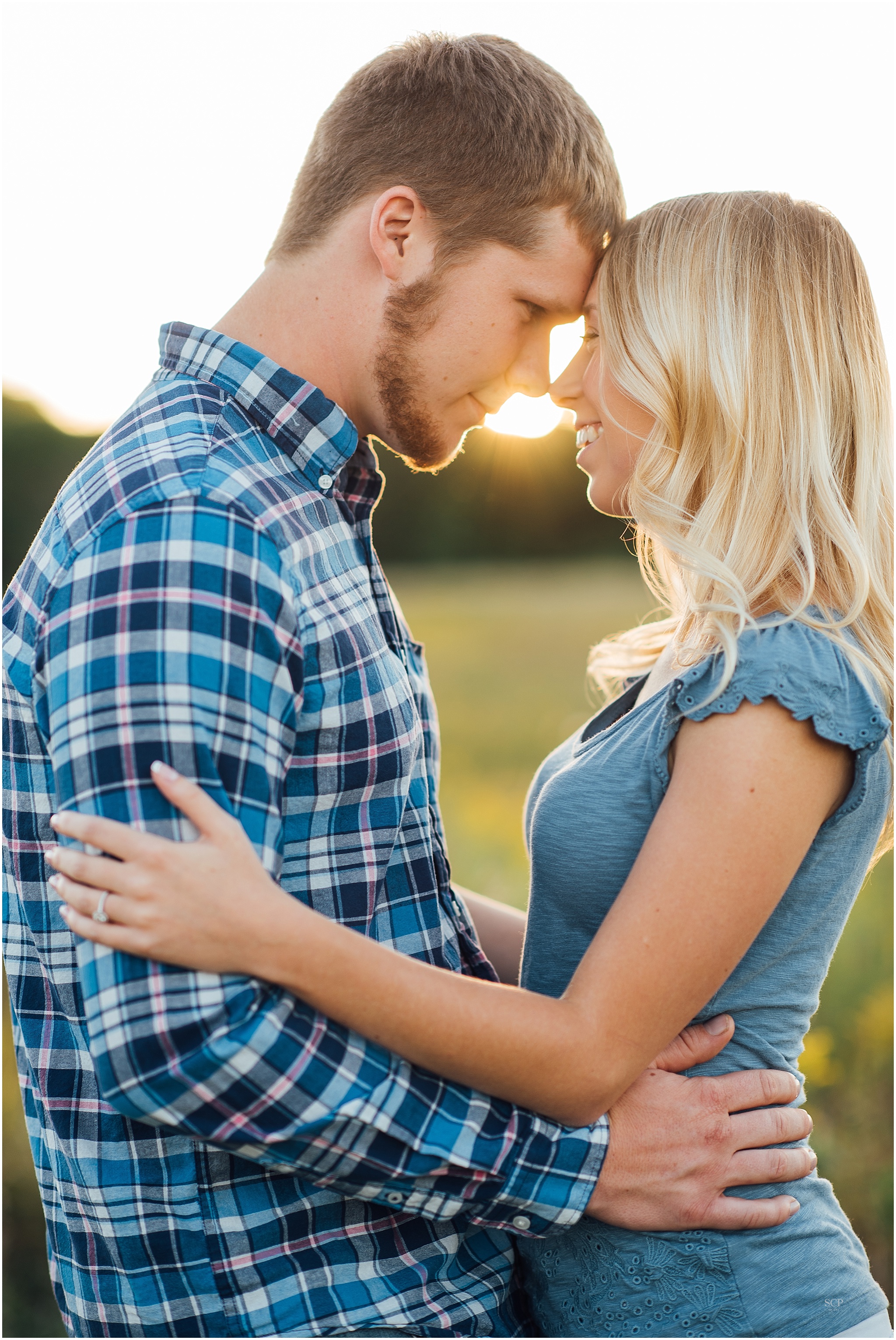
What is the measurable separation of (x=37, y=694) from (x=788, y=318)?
4.94 ft

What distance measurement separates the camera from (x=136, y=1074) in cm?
130

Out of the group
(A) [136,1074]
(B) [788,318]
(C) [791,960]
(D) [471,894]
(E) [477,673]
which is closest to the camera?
(A) [136,1074]

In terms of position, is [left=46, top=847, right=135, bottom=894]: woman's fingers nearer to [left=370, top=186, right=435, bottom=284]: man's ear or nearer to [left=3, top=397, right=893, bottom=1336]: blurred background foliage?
[left=370, top=186, right=435, bottom=284]: man's ear

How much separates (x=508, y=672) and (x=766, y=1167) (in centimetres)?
760

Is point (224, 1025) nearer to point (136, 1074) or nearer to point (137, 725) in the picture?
point (136, 1074)

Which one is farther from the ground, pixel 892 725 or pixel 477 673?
pixel 892 725

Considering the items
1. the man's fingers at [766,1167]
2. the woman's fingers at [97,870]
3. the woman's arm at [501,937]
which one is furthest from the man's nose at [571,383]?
the man's fingers at [766,1167]

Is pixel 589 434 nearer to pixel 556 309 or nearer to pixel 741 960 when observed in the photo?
pixel 556 309

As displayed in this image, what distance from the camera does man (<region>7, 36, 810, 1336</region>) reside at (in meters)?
1.33

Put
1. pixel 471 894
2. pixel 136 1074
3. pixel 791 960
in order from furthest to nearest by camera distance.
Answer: pixel 471 894, pixel 791 960, pixel 136 1074

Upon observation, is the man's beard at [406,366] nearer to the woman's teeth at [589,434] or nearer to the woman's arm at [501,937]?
the woman's teeth at [589,434]

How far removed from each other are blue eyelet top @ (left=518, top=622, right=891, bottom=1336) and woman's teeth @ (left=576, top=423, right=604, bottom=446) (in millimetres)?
697

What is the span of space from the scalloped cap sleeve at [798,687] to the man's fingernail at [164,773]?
827mm

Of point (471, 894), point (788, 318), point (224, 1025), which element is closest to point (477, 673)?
point (471, 894)
